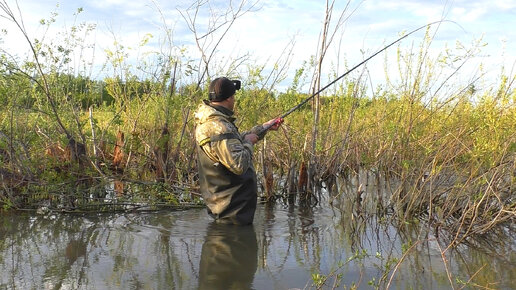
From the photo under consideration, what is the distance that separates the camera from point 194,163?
6.64m

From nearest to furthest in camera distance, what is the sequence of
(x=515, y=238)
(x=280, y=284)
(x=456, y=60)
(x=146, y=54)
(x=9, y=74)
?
(x=280, y=284), (x=515, y=238), (x=456, y=60), (x=9, y=74), (x=146, y=54)

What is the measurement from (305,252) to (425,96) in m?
2.50

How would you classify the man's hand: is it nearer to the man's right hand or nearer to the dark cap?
the man's right hand

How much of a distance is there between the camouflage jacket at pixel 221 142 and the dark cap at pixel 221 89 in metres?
0.11

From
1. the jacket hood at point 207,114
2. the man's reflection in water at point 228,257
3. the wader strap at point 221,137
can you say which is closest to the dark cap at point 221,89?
the jacket hood at point 207,114

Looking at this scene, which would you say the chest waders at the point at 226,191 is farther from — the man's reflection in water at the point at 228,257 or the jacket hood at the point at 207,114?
the jacket hood at the point at 207,114

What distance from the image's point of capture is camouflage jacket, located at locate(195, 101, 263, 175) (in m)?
4.33

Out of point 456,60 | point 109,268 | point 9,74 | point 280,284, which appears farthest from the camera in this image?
point 9,74

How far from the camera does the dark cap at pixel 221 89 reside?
4516 mm

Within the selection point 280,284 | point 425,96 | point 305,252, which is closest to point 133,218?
point 305,252

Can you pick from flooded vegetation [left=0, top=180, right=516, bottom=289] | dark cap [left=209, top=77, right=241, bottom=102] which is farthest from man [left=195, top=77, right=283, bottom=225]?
flooded vegetation [left=0, top=180, right=516, bottom=289]

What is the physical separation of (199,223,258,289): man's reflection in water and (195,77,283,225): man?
0.15 metres

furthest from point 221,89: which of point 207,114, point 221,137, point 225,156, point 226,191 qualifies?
point 226,191

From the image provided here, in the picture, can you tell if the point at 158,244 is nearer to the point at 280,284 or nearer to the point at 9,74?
the point at 280,284
